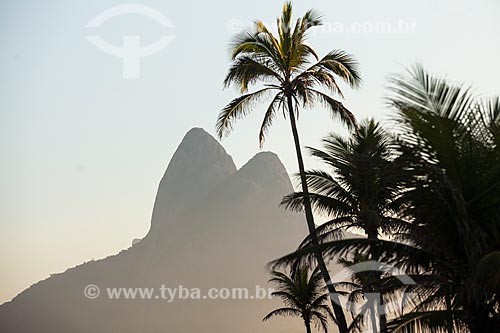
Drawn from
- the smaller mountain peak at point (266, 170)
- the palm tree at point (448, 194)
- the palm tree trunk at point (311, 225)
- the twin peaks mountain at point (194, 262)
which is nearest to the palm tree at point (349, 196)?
the palm tree trunk at point (311, 225)

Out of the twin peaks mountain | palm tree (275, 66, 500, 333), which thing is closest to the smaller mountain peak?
the twin peaks mountain

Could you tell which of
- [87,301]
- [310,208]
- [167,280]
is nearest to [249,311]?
[167,280]

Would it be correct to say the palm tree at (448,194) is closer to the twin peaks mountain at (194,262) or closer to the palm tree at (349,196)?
the palm tree at (349,196)

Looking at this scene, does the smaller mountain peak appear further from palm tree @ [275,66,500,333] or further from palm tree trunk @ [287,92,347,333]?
palm tree @ [275,66,500,333]

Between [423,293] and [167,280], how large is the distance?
14249cm

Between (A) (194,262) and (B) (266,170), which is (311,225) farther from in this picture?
(B) (266,170)

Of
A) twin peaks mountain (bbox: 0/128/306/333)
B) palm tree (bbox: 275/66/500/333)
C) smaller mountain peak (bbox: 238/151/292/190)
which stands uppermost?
smaller mountain peak (bbox: 238/151/292/190)

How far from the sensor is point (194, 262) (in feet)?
474

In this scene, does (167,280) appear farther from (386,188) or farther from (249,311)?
(386,188)

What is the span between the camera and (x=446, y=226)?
8.00m

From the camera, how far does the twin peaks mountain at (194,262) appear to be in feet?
442

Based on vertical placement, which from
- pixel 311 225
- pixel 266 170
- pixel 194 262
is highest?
pixel 266 170

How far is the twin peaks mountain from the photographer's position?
5300 inches

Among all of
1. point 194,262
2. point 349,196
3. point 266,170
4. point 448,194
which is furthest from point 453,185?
point 266,170
